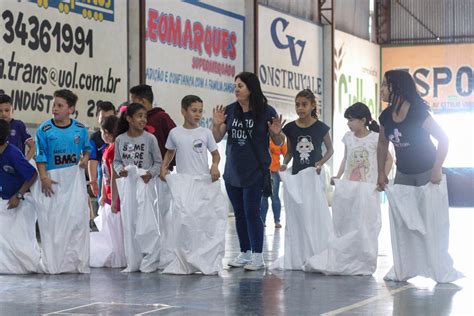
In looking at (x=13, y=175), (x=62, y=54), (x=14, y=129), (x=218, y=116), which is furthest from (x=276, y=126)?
(x=62, y=54)

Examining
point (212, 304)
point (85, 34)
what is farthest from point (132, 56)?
point (212, 304)

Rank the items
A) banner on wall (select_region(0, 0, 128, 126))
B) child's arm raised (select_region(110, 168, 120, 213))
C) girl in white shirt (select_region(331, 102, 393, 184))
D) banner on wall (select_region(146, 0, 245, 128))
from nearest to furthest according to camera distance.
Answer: child's arm raised (select_region(110, 168, 120, 213)) < girl in white shirt (select_region(331, 102, 393, 184)) < banner on wall (select_region(0, 0, 128, 126)) < banner on wall (select_region(146, 0, 245, 128))

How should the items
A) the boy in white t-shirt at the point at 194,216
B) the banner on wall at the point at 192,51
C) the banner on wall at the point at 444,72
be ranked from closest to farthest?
the boy in white t-shirt at the point at 194,216 < the banner on wall at the point at 192,51 < the banner on wall at the point at 444,72

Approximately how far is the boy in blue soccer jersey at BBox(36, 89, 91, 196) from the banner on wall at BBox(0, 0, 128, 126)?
459cm

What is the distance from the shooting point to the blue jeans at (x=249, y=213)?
8.72m

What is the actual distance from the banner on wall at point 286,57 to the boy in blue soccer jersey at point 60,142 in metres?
12.2

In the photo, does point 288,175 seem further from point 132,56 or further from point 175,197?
point 132,56

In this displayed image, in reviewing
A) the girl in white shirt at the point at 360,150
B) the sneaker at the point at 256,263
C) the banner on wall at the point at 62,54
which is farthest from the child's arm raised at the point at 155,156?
the banner on wall at the point at 62,54

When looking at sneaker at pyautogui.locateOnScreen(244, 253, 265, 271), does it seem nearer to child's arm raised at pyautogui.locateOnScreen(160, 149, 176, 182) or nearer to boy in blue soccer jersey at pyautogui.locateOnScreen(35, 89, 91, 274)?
child's arm raised at pyautogui.locateOnScreen(160, 149, 176, 182)

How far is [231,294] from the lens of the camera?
7.12m

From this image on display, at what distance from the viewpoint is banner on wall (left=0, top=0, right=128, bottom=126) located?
13.4 metres

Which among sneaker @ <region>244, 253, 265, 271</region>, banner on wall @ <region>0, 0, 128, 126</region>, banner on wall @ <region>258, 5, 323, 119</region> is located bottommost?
sneaker @ <region>244, 253, 265, 271</region>

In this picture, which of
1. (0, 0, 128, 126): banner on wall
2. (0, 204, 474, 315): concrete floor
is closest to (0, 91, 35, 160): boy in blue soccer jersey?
(0, 204, 474, 315): concrete floor

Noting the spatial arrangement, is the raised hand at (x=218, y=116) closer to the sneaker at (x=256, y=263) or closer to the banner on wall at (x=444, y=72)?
the sneaker at (x=256, y=263)
